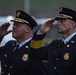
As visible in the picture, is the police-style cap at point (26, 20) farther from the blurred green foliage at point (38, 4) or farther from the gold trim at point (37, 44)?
the blurred green foliage at point (38, 4)

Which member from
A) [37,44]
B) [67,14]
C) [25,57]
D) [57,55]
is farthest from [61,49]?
[25,57]

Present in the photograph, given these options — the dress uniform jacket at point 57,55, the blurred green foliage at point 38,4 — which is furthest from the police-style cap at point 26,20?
the blurred green foliage at point 38,4

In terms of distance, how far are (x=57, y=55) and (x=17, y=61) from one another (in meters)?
0.74

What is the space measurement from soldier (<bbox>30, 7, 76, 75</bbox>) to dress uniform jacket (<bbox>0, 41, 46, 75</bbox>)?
0.34 metres

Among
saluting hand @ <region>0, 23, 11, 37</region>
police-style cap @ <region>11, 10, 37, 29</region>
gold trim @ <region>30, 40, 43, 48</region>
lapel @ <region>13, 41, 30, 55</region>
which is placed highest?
police-style cap @ <region>11, 10, 37, 29</region>

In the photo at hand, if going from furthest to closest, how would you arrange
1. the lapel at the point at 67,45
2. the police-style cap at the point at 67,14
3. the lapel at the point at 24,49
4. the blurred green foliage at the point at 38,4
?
the blurred green foliage at the point at 38,4, the lapel at the point at 24,49, the police-style cap at the point at 67,14, the lapel at the point at 67,45

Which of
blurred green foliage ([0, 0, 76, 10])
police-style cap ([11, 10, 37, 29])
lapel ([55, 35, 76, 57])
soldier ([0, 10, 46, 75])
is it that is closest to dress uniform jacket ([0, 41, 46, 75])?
soldier ([0, 10, 46, 75])

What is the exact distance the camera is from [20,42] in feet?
22.1

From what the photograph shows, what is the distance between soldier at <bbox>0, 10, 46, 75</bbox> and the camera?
6.48 m

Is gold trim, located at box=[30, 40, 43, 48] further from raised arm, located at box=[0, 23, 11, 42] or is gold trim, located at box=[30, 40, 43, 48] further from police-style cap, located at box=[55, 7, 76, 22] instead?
raised arm, located at box=[0, 23, 11, 42]

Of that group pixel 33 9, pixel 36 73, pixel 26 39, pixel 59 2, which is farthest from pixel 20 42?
pixel 33 9

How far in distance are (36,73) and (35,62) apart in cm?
14

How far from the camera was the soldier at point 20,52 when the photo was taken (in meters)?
6.48

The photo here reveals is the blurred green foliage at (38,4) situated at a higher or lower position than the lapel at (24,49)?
higher
